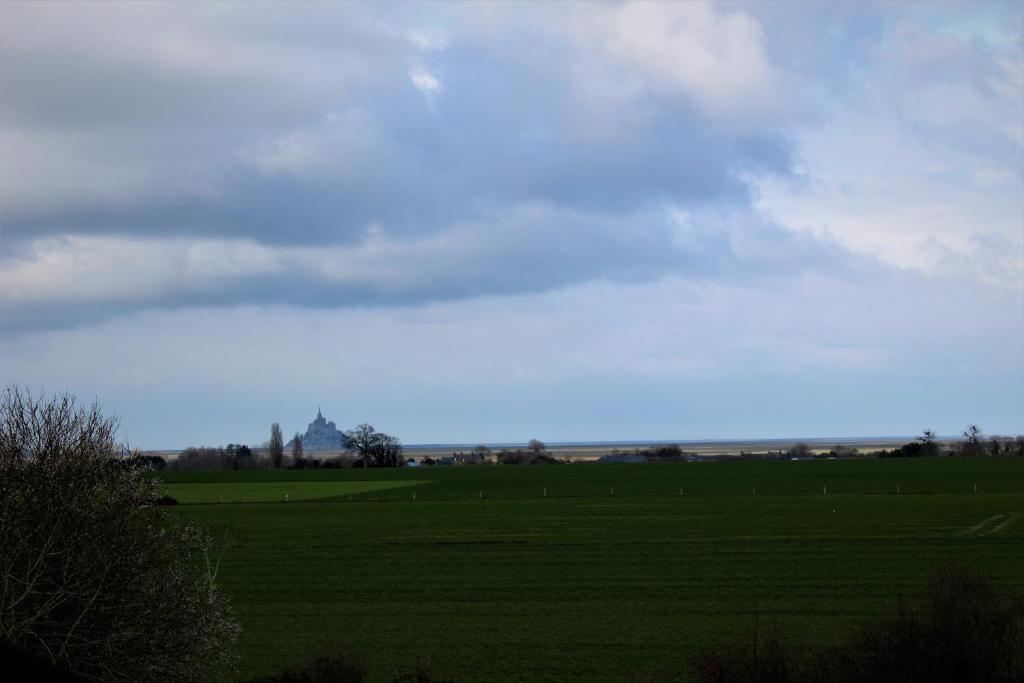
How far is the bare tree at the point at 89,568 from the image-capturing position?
19734 mm

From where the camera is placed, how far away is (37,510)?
20.4 meters

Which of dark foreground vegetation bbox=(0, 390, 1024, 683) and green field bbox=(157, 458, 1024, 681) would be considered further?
green field bbox=(157, 458, 1024, 681)

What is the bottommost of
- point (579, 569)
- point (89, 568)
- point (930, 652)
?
point (579, 569)

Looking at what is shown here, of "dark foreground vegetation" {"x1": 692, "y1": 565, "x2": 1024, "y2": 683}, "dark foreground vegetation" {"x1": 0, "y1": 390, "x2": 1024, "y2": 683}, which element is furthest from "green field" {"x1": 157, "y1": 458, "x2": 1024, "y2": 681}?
"dark foreground vegetation" {"x1": 692, "y1": 565, "x2": 1024, "y2": 683}

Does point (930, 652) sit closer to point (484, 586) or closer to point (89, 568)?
point (89, 568)

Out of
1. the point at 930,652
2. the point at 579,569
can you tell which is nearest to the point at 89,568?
the point at 930,652

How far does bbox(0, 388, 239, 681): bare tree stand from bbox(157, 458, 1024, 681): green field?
6.53 meters

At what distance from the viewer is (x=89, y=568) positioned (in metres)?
→ 20.5

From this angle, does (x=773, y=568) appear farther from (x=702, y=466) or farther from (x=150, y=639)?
(x=702, y=466)

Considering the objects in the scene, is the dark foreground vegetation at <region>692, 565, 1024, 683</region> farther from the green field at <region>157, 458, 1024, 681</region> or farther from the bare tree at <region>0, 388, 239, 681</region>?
the bare tree at <region>0, 388, 239, 681</region>

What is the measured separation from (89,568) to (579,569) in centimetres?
3044

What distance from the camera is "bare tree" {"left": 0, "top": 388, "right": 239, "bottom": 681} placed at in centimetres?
1973

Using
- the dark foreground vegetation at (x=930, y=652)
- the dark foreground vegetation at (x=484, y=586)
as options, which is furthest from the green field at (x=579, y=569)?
the dark foreground vegetation at (x=930, y=652)

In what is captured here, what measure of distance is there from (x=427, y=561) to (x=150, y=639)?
31427mm
